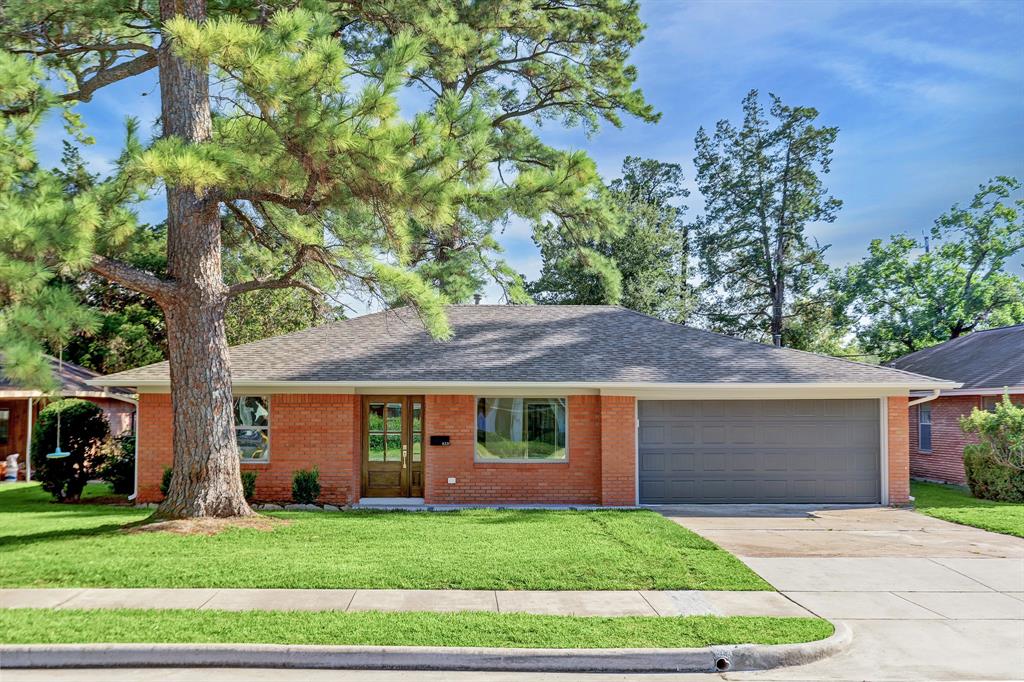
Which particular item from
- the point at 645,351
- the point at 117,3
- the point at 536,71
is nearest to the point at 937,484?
the point at 645,351

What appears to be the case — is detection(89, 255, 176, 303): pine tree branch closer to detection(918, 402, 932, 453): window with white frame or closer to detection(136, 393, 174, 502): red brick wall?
detection(136, 393, 174, 502): red brick wall

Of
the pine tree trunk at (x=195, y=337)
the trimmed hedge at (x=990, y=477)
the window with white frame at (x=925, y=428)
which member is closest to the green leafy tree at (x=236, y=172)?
the pine tree trunk at (x=195, y=337)

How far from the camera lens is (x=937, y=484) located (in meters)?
20.0

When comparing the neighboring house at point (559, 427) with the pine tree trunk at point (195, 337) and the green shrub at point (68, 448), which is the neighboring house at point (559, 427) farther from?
the pine tree trunk at point (195, 337)

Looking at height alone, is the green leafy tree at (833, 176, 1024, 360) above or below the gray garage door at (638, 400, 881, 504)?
above

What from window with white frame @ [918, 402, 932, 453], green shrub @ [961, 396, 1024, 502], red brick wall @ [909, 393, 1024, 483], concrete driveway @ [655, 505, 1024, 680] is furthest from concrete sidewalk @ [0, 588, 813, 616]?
window with white frame @ [918, 402, 932, 453]

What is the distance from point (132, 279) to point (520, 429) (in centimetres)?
780

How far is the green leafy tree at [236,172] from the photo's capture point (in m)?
9.99

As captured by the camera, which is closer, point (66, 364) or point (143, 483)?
point (143, 483)

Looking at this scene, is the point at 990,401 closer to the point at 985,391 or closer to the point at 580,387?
the point at 985,391

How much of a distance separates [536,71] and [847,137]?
2001 cm

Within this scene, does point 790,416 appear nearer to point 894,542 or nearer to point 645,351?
point 645,351

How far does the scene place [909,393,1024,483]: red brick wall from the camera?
19203 mm

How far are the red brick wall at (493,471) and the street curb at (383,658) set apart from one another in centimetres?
896
